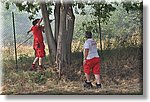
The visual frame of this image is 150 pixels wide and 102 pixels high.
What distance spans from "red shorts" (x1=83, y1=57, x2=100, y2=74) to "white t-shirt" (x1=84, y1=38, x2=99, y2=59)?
2 centimetres

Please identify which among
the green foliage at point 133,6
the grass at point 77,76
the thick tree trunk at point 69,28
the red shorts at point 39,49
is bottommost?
the grass at point 77,76

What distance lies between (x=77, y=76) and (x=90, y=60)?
13 centimetres

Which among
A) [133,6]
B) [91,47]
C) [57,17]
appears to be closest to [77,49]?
[91,47]

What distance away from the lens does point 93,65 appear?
2.66 metres

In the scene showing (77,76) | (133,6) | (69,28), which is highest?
(133,6)

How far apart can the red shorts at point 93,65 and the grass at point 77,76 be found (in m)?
0.03

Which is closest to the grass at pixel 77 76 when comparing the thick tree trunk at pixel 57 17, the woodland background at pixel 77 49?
the woodland background at pixel 77 49

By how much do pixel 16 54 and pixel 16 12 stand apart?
26 cm

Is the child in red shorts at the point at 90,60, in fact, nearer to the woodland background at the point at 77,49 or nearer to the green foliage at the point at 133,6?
the woodland background at the point at 77,49

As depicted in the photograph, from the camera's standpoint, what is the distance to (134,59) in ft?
8.66

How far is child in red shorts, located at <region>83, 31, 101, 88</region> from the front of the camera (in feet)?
8.71

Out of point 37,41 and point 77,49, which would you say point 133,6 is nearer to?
point 77,49

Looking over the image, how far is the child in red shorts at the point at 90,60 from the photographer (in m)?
2.65

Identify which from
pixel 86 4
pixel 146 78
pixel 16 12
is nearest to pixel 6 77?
pixel 16 12
